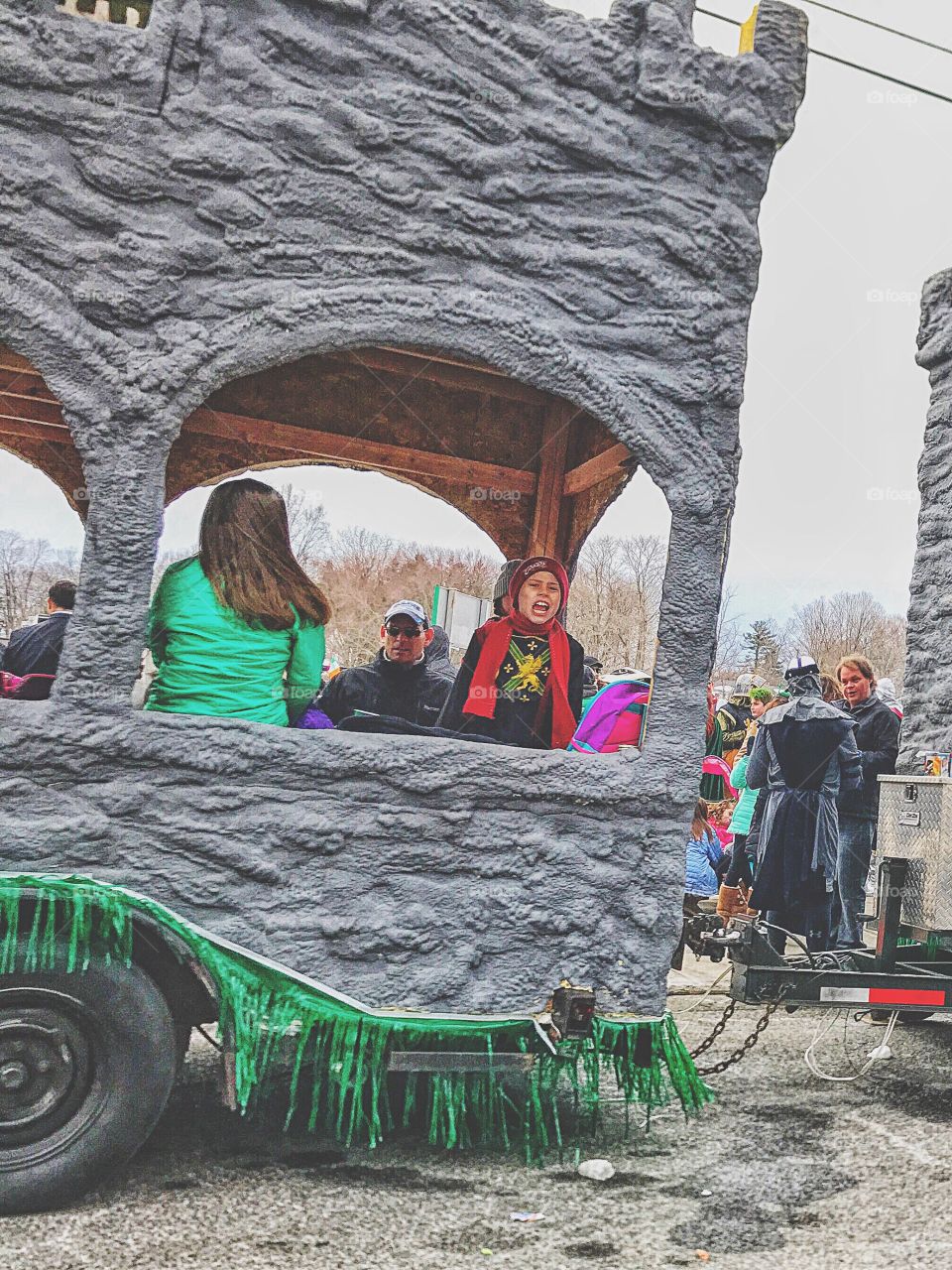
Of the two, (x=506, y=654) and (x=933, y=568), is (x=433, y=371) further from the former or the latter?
(x=933, y=568)

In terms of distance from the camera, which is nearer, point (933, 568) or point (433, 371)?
point (433, 371)

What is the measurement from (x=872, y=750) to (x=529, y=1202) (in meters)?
4.20

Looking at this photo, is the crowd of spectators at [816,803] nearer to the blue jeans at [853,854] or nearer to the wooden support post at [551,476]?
the blue jeans at [853,854]

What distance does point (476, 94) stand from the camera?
163 inches

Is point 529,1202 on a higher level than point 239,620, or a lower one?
lower

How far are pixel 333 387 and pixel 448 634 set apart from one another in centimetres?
195

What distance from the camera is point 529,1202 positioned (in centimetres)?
380

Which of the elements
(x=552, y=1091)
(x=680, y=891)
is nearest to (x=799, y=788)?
(x=680, y=891)

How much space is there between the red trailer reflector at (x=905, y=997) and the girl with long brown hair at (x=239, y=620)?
271 centimetres

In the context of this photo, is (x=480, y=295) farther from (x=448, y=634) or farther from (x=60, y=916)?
(x=448, y=634)

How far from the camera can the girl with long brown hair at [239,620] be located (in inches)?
160

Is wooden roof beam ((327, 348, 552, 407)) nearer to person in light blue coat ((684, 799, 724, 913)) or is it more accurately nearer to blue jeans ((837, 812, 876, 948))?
person in light blue coat ((684, 799, 724, 913))

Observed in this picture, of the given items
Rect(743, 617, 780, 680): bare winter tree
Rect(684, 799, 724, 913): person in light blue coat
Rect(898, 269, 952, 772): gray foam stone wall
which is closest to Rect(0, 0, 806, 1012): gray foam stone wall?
Rect(898, 269, 952, 772): gray foam stone wall

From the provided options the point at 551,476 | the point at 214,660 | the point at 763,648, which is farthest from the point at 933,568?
the point at 763,648
